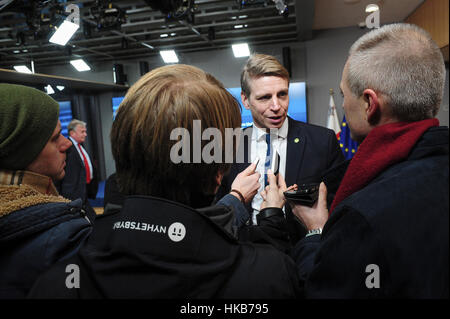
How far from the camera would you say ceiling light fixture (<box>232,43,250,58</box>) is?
5920mm

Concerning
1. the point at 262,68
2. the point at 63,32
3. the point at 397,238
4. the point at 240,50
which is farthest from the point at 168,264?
the point at 240,50

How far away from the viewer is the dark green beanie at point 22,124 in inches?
35.4

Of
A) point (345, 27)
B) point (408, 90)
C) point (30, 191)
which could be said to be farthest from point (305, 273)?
point (345, 27)

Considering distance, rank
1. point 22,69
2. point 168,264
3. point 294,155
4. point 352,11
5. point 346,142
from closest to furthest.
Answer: point 168,264 → point 294,155 → point 22,69 → point 352,11 → point 346,142

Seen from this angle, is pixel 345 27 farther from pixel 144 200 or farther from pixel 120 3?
pixel 144 200

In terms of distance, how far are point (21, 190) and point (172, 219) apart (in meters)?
0.55

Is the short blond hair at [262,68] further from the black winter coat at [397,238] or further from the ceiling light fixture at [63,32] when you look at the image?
the ceiling light fixture at [63,32]

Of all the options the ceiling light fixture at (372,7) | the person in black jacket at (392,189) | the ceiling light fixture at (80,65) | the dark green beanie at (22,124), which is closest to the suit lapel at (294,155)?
the person in black jacket at (392,189)

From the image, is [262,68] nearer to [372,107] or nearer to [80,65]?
[372,107]

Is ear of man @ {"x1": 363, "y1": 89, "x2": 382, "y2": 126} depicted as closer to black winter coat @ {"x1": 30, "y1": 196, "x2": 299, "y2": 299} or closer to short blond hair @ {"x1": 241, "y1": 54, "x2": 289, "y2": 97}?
black winter coat @ {"x1": 30, "y1": 196, "x2": 299, "y2": 299}

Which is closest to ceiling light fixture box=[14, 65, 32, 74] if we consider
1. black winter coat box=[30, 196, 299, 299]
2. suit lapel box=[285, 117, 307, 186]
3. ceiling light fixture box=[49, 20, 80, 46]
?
ceiling light fixture box=[49, 20, 80, 46]

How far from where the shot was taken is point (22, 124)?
919 millimetres
